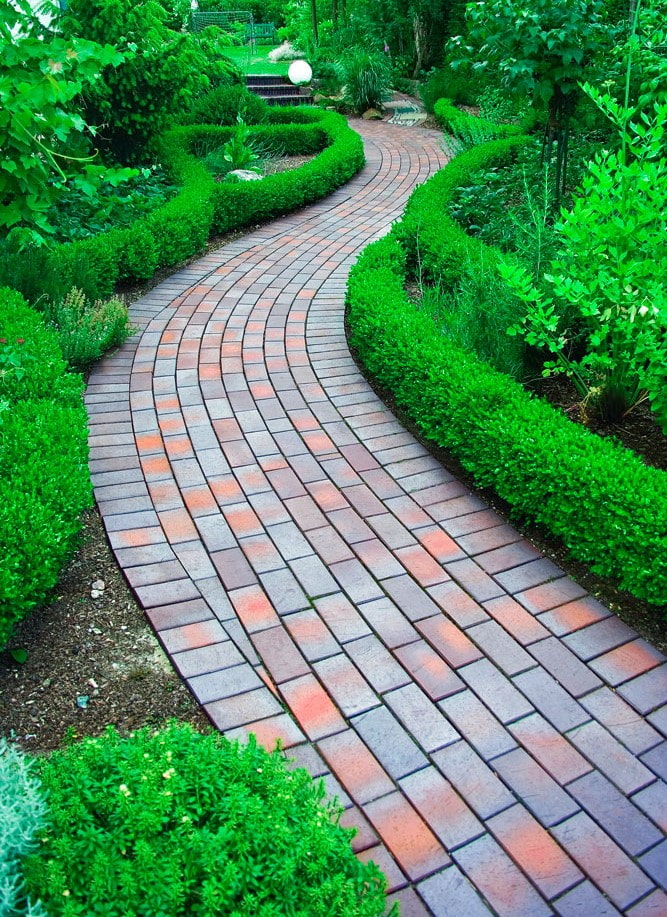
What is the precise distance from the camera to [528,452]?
3.47m

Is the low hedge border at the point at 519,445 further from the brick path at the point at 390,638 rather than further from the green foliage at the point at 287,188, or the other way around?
the green foliage at the point at 287,188

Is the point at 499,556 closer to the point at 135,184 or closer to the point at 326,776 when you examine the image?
the point at 326,776

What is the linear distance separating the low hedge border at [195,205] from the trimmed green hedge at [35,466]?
1.46 metres

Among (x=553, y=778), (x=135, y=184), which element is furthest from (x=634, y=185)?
(x=135, y=184)

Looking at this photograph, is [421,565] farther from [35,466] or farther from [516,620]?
[35,466]

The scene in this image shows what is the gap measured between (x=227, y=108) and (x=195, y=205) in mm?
5648

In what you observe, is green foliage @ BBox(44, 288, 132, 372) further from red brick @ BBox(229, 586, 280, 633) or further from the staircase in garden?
the staircase in garden

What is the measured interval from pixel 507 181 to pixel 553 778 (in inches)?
283

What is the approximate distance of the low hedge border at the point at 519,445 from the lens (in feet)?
10.1

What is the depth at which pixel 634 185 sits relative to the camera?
12.6 ft

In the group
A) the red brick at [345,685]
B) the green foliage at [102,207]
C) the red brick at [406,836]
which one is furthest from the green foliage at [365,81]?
the red brick at [406,836]

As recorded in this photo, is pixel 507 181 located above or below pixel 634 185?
below

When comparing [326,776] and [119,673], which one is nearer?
[326,776]

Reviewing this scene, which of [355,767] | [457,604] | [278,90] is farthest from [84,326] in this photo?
[278,90]
